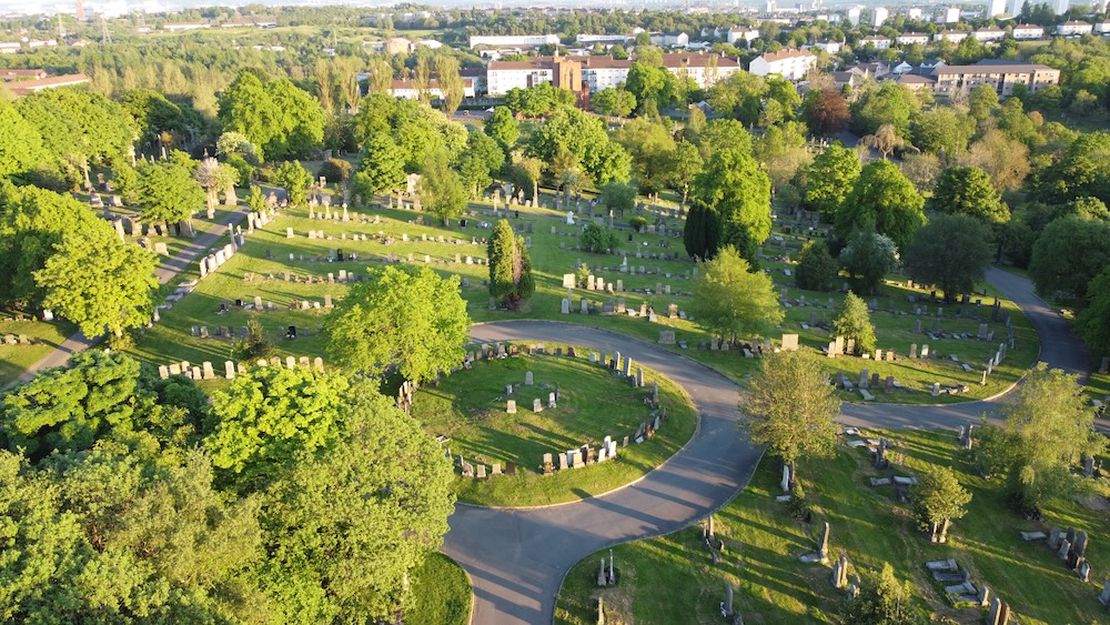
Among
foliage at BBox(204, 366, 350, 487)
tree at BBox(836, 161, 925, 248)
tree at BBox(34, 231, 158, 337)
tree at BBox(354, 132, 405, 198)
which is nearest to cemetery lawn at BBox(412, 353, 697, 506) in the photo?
foliage at BBox(204, 366, 350, 487)

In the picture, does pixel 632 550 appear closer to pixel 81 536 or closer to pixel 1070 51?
pixel 81 536

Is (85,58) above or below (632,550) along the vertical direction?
above

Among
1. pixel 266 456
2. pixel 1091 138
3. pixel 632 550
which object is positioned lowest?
pixel 632 550

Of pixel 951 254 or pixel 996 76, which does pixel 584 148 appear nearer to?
pixel 951 254

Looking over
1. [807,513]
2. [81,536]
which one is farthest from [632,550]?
[81,536]

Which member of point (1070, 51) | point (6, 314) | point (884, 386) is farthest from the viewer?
point (1070, 51)

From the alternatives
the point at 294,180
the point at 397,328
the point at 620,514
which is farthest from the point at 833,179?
the point at 620,514
